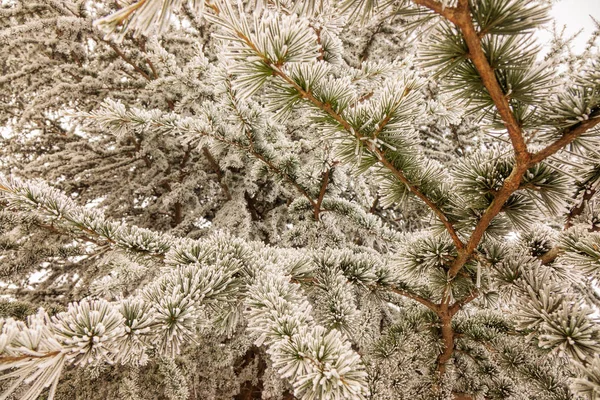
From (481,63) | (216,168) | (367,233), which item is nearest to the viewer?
(481,63)

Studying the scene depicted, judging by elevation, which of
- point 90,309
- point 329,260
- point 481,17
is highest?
point 481,17

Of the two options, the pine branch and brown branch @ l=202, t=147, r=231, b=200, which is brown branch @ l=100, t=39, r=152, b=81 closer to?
brown branch @ l=202, t=147, r=231, b=200

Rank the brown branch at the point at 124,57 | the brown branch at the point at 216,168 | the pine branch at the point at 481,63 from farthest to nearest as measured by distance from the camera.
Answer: the brown branch at the point at 124,57
the brown branch at the point at 216,168
the pine branch at the point at 481,63

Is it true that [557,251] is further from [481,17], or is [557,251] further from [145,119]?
[145,119]

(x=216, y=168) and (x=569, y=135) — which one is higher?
(x=569, y=135)

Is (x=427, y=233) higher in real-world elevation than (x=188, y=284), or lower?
higher

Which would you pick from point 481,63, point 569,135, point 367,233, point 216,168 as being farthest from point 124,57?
point 569,135

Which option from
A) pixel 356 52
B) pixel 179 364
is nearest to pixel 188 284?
pixel 179 364

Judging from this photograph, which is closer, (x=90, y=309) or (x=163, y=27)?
(x=163, y=27)

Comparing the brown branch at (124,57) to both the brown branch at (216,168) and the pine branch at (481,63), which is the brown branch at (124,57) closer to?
the brown branch at (216,168)

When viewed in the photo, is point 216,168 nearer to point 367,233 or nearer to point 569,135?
point 367,233

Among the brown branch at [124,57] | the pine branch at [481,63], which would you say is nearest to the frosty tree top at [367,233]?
→ the pine branch at [481,63]
